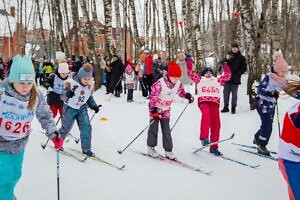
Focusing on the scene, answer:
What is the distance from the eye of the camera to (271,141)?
9.08 metres

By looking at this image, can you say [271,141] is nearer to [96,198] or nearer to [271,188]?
[271,188]

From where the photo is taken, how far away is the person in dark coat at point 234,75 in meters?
11.8

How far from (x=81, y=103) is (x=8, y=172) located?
322cm

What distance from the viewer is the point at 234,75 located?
11.8m

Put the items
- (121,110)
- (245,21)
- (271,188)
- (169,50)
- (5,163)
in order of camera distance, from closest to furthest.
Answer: (5,163) → (271,188) → (245,21) → (121,110) → (169,50)

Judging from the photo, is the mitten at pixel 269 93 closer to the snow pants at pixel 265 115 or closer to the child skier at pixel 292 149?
the snow pants at pixel 265 115

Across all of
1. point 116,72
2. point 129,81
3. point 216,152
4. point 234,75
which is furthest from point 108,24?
point 216,152

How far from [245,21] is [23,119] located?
29.6ft

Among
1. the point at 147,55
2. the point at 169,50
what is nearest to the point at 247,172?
the point at 147,55

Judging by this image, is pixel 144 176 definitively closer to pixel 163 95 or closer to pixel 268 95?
pixel 163 95

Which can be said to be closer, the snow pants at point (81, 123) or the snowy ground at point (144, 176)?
the snowy ground at point (144, 176)

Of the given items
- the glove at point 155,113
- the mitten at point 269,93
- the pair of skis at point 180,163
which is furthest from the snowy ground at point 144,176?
the glove at point 155,113

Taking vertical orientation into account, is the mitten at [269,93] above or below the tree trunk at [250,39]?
below

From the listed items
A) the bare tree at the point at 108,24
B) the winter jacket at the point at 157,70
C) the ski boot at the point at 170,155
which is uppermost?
the bare tree at the point at 108,24
